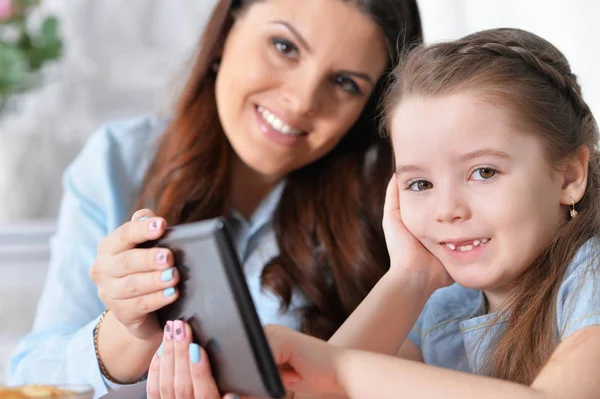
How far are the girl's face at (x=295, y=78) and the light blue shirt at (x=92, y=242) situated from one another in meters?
0.20

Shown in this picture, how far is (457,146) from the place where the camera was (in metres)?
1.05

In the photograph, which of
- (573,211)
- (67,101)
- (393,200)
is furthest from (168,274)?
(67,101)

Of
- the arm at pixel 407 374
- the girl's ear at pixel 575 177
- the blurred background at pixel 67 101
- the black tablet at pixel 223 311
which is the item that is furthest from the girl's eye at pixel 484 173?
the blurred background at pixel 67 101

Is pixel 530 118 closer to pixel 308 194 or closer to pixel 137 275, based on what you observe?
pixel 137 275

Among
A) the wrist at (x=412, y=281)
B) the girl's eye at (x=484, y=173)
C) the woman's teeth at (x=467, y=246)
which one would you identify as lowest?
the wrist at (x=412, y=281)

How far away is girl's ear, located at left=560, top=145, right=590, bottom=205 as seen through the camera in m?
1.11

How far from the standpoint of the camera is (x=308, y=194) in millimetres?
1740

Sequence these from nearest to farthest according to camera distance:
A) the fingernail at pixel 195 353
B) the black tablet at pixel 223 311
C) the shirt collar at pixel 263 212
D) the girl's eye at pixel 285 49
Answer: the black tablet at pixel 223 311 → the fingernail at pixel 195 353 → the girl's eye at pixel 285 49 → the shirt collar at pixel 263 212

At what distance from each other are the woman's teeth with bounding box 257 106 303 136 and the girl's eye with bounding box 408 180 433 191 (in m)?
0.43

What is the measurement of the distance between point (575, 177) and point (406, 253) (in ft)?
0.89

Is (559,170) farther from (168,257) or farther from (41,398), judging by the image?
(41,398)

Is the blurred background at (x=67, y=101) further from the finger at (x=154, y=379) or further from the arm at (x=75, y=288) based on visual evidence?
the finger at (x=154, y=379)

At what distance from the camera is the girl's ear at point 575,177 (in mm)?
1106

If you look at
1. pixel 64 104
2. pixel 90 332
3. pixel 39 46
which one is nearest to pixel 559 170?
pixel 90 332
